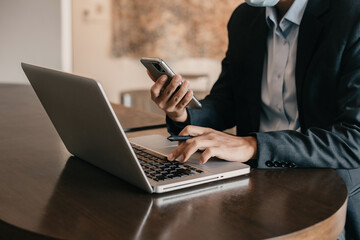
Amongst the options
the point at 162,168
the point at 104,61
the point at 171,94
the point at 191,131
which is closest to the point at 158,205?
the point at 162,168

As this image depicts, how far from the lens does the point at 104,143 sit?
84 centimetres

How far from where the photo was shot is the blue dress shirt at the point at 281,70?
52.8 inches

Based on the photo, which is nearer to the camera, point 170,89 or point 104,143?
point 104,143

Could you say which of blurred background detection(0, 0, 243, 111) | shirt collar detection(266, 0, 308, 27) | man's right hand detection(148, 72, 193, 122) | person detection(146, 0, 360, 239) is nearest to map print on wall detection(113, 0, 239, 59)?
blurred background detection(0, 0, 243, 111)

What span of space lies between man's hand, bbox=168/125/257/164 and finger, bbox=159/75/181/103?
11cm

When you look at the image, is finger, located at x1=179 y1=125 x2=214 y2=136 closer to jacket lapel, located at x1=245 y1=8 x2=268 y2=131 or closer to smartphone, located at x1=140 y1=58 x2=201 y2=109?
smartphone, located at x1=140 y1=58 x2=201 y2=109

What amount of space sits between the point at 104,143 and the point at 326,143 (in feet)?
1.61

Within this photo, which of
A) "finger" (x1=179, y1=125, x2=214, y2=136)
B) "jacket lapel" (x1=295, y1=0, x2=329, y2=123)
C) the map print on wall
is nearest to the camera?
"finger" (x1=179, y1=125, x2=214, y2=136)

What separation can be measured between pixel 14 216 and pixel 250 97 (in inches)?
35.2

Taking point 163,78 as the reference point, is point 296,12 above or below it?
above

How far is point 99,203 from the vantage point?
29.8 inches

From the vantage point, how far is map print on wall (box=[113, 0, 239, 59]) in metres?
4.74

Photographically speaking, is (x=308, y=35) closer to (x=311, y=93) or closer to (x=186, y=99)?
(x=311, y=93)

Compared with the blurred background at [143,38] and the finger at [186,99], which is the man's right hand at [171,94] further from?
the blurred background at [143,38]
